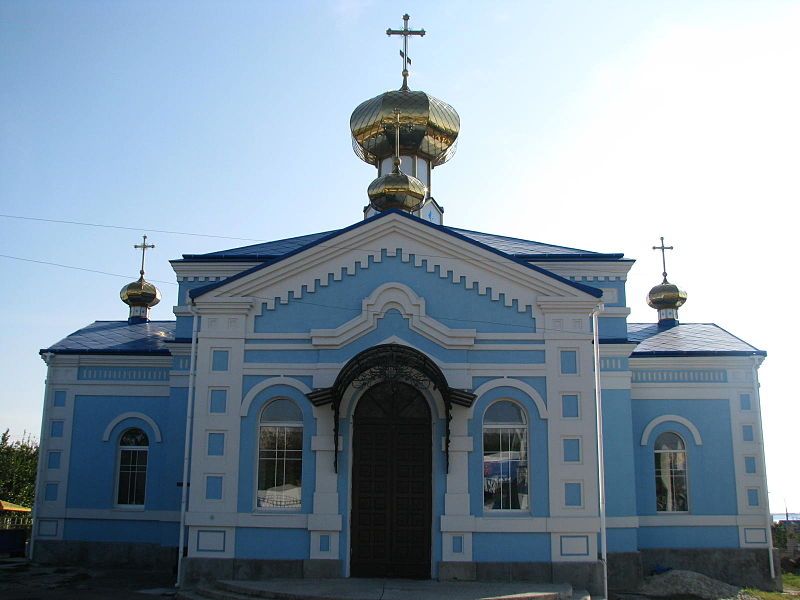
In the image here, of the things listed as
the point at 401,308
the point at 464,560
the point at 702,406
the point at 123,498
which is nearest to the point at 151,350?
the point at 123,498

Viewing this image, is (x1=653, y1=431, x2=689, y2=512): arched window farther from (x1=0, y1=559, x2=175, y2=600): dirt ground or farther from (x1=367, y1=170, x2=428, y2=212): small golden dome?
(x1=0, y1=559, x2=175, y2=600): dirt ground

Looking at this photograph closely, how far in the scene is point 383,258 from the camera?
11.2 meters

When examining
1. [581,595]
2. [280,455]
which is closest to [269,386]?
[280,455]

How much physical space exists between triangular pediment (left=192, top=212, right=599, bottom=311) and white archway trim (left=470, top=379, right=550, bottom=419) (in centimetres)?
99

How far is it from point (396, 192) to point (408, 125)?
300cm

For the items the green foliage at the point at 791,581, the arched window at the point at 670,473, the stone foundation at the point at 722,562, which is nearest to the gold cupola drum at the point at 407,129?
the arched window at the point at 670,473

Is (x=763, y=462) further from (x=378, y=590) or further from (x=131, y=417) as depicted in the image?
(x=131, y=417)

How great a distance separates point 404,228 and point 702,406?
603 cm

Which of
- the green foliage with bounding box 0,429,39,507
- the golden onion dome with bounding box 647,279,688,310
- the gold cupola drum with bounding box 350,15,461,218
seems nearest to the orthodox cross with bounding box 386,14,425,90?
the gold cupola drum with bounding box 350,15,461,218

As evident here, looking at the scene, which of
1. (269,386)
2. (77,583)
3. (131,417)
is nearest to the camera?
(269,386)

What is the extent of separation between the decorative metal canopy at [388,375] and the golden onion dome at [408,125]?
7.08 m

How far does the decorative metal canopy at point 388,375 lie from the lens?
1035 centimetres

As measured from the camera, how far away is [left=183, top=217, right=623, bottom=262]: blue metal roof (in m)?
13.5

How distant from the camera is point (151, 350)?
14.3 metres
